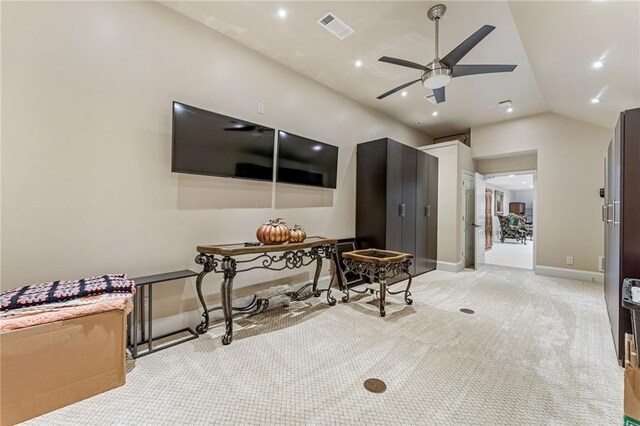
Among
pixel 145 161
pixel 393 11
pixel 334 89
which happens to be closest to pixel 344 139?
pixel 334 89

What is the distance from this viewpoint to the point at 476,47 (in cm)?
312

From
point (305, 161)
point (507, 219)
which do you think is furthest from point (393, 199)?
point (507, 219)

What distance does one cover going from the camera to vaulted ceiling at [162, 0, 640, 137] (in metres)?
2.50

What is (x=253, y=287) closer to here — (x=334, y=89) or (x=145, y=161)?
(x=145, y=161)

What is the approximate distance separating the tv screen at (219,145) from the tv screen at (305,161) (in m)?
0.21

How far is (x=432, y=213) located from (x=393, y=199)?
5.12ft

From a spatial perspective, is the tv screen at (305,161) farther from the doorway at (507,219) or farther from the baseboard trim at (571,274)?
the doorway at (507,219)

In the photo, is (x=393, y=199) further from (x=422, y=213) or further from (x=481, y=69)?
(x=481, y=69)

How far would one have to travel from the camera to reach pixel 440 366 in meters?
2.08

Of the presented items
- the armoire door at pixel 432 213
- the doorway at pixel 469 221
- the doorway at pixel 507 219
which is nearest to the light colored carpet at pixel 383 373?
the armoire door at pixel 432 213

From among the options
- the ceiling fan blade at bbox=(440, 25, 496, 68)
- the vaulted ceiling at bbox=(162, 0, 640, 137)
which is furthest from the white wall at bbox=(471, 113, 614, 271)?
the ceiling fan blade at bbox=(440, 25, 496, 68)

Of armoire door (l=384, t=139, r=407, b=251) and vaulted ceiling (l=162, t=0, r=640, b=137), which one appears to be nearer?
vaulted ceiling (l=162, t=0, r=640, b=137)

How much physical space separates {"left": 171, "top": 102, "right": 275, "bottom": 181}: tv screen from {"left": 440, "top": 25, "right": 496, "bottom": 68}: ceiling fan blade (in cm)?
206

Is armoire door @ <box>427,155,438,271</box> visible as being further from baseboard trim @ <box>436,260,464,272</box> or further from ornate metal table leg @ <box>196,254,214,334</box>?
ornate metal table leg @ <box>196,254,214,334</box>
